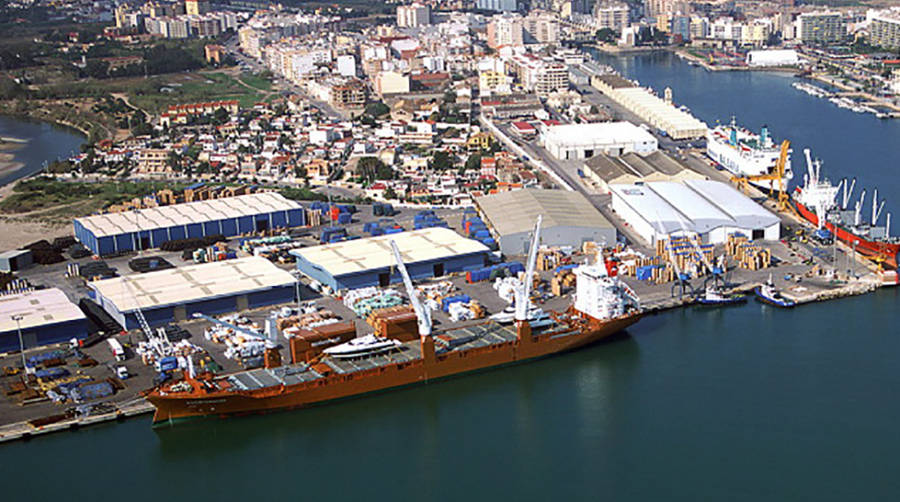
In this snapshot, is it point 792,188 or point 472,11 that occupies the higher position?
point 472,11

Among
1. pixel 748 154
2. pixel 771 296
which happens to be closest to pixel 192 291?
pixel 771 296

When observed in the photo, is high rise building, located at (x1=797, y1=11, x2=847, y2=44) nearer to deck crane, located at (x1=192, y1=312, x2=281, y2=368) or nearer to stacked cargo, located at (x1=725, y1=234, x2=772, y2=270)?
stacked cargo, located at (x1=725, y1=234, x2=772, y2=270)

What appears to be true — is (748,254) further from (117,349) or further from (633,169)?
(117,349)

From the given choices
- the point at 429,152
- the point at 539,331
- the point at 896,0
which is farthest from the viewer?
the point at 896,0

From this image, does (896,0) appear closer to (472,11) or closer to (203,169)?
(472,11)

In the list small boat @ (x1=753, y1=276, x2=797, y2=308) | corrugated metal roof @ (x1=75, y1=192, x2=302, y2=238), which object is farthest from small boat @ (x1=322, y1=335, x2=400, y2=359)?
corrugated metal roof @ (x1=75, y1=192, x2=302, y2=238)

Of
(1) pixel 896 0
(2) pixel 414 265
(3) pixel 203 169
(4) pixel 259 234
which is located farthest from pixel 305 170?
(1) pixel 896 0

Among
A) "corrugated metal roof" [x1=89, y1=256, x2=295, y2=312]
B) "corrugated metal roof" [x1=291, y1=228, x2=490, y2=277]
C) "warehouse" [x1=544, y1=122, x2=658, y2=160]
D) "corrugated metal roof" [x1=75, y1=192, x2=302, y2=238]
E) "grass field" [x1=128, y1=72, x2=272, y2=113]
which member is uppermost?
"grass field" [x1=128, y1=72, x2=272, y2=113]

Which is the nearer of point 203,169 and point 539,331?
point 539,331
